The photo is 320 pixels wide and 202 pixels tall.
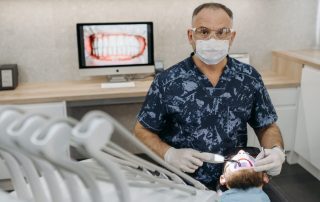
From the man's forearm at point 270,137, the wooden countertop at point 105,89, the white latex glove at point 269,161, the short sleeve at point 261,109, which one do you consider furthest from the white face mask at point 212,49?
the wooden countertop at point 105,89

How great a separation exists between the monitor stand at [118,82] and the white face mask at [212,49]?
1.17 m

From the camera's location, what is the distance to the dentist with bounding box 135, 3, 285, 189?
148cm

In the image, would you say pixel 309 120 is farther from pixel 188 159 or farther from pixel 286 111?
pixel 188 159

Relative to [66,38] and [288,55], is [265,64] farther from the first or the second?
[66,38]

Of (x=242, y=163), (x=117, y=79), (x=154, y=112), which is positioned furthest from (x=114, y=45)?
(x=242, y=163)

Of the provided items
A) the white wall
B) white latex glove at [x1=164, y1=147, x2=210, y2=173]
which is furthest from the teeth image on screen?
white latex glove at [x1=164, y1=147, x2=210, y2=173]

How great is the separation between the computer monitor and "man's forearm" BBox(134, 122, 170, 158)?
127 cm

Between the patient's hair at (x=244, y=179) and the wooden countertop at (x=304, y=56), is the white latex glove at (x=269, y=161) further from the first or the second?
the wooden countertop at (x=304, y=56)

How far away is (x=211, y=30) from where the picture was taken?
4.90ft

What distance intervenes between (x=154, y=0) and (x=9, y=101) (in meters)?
1.39

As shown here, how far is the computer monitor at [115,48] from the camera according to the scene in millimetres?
2658

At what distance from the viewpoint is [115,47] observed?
271 centimetres

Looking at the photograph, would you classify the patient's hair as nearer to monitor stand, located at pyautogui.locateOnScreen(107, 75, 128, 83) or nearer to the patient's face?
the patient's face

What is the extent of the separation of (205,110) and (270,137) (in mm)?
304
